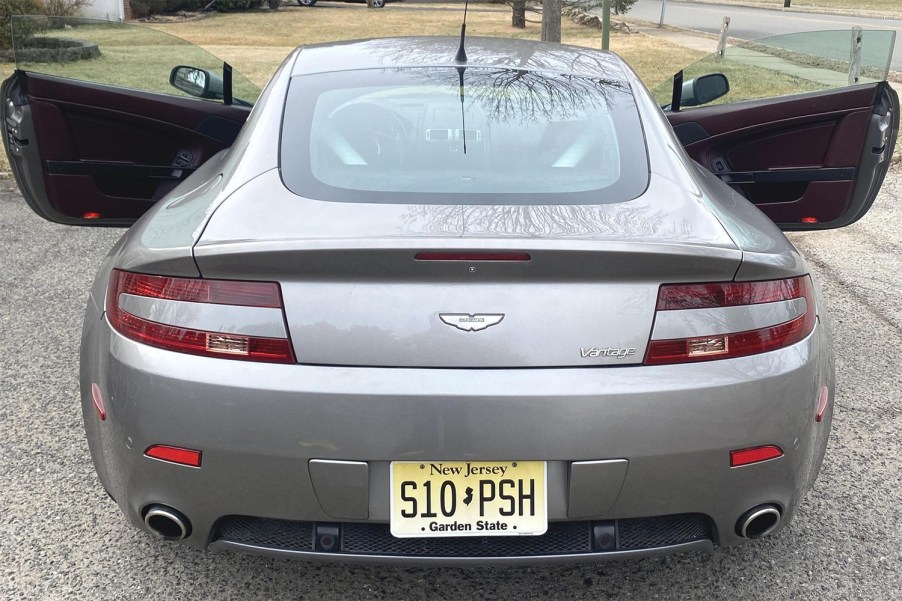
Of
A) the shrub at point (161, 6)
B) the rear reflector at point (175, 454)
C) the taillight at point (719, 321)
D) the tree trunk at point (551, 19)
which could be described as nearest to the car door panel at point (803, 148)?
the taillight at point (719, 321)

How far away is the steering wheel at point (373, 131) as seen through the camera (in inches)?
103

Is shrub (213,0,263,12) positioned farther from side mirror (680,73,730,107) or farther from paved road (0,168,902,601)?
side mirror (680,73,730,107)

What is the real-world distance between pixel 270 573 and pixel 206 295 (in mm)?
1007

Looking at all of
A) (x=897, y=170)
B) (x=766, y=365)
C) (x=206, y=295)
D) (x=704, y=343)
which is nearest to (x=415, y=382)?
(x=206, y=295)

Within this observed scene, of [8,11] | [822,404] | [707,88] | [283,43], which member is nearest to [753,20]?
[283,43]

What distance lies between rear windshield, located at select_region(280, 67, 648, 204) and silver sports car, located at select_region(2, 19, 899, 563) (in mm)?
23

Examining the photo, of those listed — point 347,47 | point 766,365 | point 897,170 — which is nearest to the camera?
point 766,365

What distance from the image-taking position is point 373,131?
276 centimetres

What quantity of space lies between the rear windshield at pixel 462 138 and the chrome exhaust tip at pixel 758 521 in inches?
33.9

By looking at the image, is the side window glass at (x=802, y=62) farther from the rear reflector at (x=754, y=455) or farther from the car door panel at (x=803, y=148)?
the rear reflector at (x=754, y=455)

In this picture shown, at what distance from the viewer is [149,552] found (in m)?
2.75

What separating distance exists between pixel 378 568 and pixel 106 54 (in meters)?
2.73

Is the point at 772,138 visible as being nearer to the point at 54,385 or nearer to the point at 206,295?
the point at 206,295

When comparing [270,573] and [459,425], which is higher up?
[459,425]
